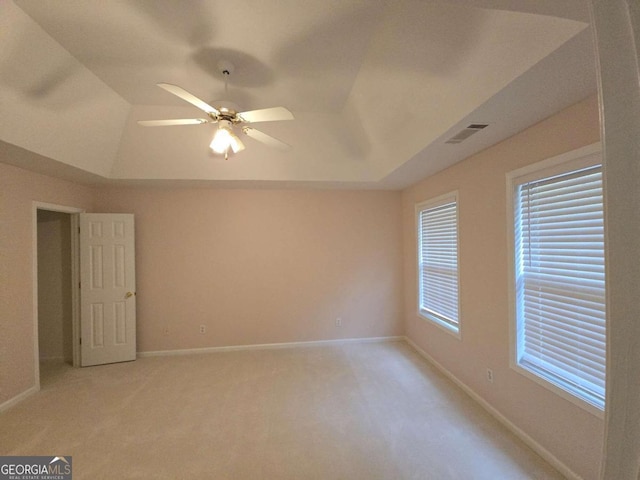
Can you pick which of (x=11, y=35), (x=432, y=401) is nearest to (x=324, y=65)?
(x=11, y=35)

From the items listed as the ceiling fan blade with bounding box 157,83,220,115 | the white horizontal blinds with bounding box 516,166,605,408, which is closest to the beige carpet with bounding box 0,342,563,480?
the white horizontal blinds with bounding box 516,166,605,408

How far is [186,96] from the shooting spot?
1.80m

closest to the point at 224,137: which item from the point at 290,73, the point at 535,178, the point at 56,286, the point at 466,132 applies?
the point at 290,73

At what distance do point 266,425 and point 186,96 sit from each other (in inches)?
105

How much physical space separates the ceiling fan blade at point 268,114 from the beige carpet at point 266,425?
8.21 ft

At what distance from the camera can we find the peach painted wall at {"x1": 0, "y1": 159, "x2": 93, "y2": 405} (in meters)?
2.58

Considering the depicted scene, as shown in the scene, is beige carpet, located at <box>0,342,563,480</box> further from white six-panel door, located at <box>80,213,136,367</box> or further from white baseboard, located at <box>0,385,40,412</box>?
white six-panel door, located at <box>80,213,136,367</box>

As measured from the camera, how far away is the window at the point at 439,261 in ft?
9.87

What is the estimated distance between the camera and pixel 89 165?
293 centimetres

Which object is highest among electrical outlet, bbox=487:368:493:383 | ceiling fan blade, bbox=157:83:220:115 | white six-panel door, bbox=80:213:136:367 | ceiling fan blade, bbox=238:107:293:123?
ceiling fan blade, bbox=157:83:220:115

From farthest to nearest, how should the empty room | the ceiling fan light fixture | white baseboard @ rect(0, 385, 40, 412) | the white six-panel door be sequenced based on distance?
the white six-panel door, white baseboard @ rect(0, 385, 40, 412), the ceiling fan light fixture, the empty room

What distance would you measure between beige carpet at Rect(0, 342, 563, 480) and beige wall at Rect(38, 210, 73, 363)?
41cm

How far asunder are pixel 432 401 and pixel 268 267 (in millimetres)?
2661

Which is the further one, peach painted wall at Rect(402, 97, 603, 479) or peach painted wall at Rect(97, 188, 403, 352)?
peach painted wall at Rect(97, 188, 403, 352)
